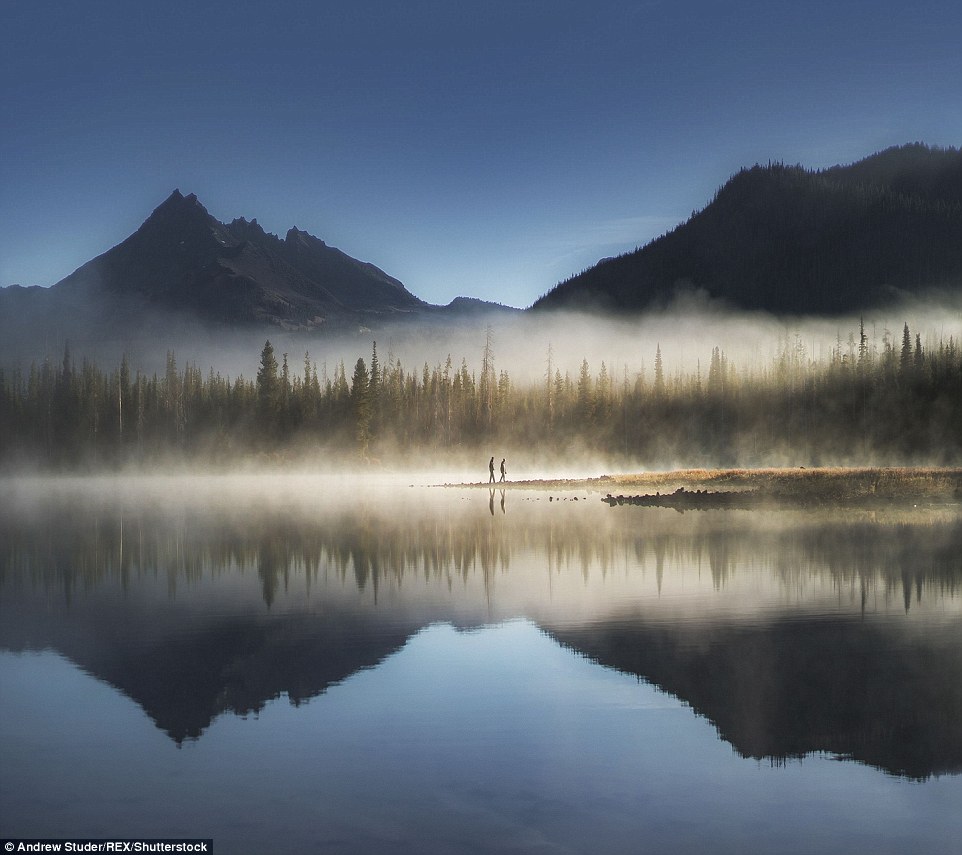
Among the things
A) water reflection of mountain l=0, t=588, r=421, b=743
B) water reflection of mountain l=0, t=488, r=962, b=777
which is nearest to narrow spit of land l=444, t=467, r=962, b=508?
water reflection of mountain l=0, t=488, r=962, b=777

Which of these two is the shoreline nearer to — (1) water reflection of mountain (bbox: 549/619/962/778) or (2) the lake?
(2) the lake

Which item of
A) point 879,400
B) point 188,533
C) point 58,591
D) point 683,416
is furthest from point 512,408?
point 58,591

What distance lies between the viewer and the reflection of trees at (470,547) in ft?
84.8

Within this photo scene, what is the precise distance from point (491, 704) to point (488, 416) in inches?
6299

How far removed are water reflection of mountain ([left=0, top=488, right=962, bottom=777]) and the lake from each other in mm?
86

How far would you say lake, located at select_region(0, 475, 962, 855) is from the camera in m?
9.26

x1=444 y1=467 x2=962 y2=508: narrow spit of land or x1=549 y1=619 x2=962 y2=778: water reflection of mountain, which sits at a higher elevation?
x1=549 y1=619 x2=962 y2=778: water reflection of mountain

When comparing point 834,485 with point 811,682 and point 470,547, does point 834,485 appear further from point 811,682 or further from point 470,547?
point 811,682

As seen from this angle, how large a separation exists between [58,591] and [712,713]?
17.7 m

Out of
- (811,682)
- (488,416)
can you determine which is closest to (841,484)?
(811,682)

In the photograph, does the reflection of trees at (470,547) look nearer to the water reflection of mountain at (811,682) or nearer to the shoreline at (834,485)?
the water reflection of mountain at (811,682)

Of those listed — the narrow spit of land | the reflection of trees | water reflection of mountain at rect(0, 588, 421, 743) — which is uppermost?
water reflection of mountain at rect(0, 588, 421, 743)

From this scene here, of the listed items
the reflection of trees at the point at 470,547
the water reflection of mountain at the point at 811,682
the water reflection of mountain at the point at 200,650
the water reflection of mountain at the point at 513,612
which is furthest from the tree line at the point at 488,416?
the water reflection of mountain at the point at 811,682

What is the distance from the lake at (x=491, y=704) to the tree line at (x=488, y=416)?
124113 mm
